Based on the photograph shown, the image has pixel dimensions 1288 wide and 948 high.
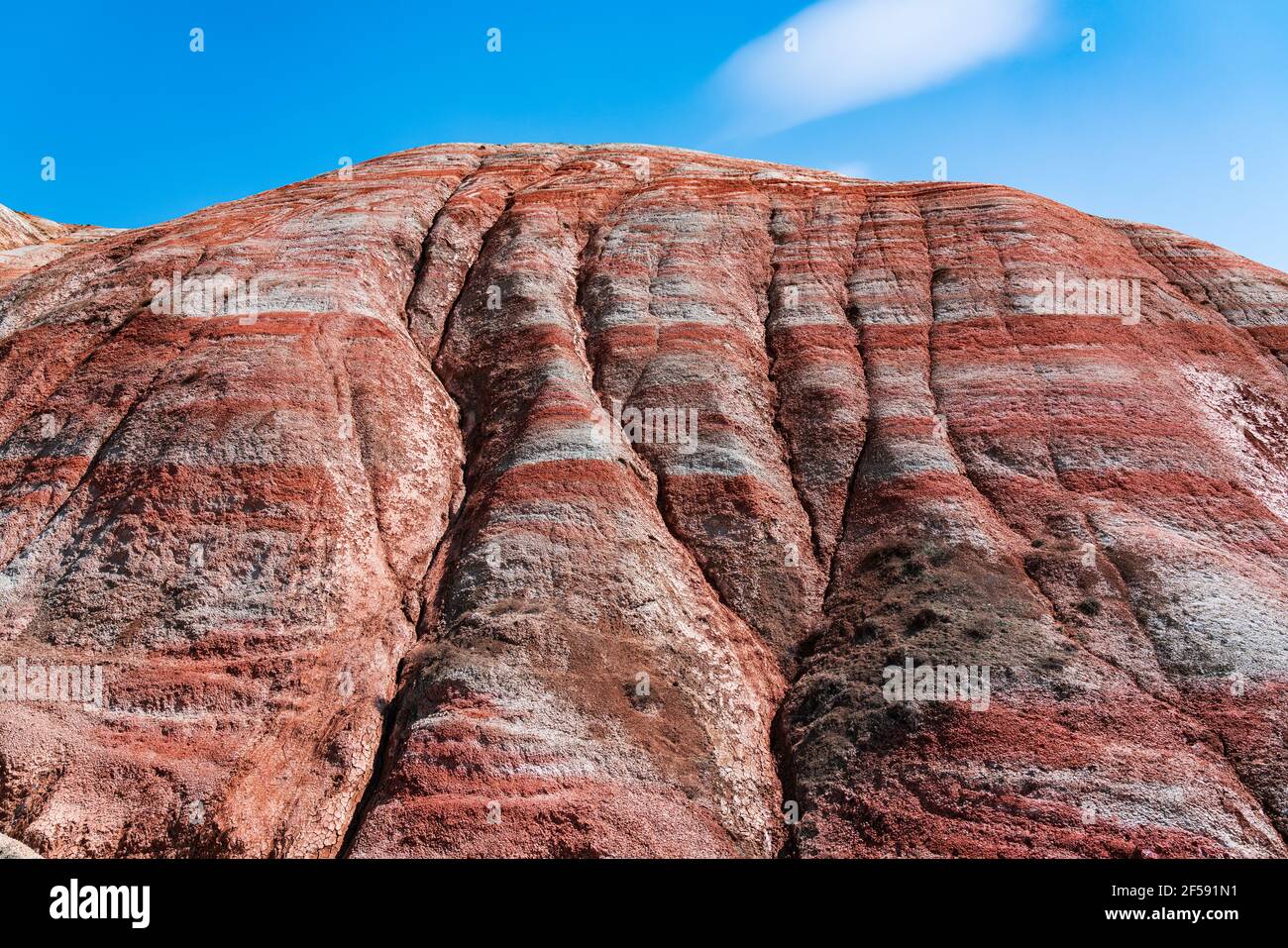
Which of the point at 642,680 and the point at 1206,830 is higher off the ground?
the point at 642,680

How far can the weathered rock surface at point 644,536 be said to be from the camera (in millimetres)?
13758

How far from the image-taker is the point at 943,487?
1914 cm

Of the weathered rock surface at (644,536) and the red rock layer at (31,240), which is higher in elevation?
the red rock layer at (31,240)

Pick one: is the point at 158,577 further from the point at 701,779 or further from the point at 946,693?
the point at 946,693

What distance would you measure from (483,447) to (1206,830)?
15.9m

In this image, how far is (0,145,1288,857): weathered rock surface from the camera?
13.8 metres

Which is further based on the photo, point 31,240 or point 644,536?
point 31,240

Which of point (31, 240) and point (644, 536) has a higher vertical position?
point (31, 240)

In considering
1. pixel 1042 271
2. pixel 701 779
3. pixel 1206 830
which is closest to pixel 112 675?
pixel 701 779

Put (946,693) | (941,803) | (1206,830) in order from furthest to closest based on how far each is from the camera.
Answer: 1. (946,693)
2. (941,803)
3. (1206,830)

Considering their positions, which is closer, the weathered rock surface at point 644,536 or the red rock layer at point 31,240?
the weathered rock surface at point 644,536

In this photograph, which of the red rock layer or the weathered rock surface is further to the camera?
the red rock layer

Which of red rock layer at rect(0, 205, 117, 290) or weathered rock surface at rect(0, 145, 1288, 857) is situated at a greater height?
red rock layer at rect(0, 205, 117, 290)

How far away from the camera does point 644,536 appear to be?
59.4ft
